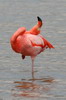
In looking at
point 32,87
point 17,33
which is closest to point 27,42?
point 17,33

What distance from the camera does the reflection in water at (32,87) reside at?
9.98m

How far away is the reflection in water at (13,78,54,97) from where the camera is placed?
9.98m

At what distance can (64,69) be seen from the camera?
465 inches

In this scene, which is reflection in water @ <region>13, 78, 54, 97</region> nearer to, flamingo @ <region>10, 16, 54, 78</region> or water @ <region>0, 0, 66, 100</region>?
water @ <region>0, 0, 66, 100</region>

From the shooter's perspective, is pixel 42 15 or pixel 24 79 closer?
pixel 24 79

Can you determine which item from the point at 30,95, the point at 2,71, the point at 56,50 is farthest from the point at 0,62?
the point at 30,95

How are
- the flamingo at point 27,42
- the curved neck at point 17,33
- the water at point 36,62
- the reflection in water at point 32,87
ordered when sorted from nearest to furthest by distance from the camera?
1. the reflection in water at point 32,87
2. the water at point 36,62
3. the curved neck at point 17,33
4. the flamingo at point 27,42

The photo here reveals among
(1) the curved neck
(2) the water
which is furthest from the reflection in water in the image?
(1) the curved neck

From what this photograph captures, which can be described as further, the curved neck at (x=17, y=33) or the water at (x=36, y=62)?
the curved neck at (x=17, y=33)

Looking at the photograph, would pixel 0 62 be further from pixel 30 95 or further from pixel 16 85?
pixel 30 95

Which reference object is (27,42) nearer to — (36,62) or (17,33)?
(17,33)

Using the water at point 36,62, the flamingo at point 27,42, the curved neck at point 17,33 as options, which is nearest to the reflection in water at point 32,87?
the water at point 36,62

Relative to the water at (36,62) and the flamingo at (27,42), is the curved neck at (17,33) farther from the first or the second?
the water at (36,62)

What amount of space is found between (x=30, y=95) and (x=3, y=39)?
5.35 m
